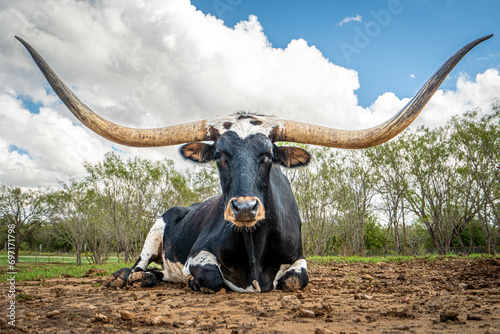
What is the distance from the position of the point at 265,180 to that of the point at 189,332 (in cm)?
204

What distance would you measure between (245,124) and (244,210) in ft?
4.22

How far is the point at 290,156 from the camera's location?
14.6 ft

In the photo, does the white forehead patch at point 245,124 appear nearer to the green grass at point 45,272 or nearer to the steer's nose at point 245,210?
the steer's nose at point 245,210

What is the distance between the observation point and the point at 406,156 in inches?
931

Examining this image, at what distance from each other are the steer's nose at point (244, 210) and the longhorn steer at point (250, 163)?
10 centimetres

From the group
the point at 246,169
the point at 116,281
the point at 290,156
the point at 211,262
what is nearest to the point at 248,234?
the point at 211,262

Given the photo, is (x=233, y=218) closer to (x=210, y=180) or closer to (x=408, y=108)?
(x=408, y=108)

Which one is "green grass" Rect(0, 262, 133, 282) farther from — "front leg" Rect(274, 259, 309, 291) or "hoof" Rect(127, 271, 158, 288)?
"front leg" Rect(274, 259, 309, 291)

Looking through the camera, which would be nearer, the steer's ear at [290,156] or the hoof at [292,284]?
the hoof at [292,284]

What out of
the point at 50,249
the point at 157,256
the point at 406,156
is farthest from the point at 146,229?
the point at 50,249

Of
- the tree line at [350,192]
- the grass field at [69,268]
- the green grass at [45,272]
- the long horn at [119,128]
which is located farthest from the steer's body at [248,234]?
the tree line at [350,192]

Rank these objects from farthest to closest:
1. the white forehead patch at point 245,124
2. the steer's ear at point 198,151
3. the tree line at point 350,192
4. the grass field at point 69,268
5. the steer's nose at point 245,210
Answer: the tree line at point 350,192
the grass field at point 69,268
the steer's ear at point 198,151
the white forehead patch at point 245,124
the steer's nose at point 245,210

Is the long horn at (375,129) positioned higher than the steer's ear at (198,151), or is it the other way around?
the long horn at (375,129)

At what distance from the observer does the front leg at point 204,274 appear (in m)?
4.07
